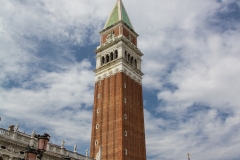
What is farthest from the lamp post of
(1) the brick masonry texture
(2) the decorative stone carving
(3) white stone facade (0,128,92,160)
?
(2) the decorative stone carving

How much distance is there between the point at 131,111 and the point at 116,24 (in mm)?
22406

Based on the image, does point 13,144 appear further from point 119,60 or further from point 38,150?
point 119,60

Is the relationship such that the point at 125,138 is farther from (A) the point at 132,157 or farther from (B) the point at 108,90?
(B) the point at 108,90

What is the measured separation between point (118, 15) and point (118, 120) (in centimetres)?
2814

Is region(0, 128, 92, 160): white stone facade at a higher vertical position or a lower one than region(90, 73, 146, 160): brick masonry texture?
lower

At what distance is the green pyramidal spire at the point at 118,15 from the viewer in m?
68.2

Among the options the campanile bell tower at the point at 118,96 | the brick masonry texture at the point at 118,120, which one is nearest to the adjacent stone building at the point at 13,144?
the brick masonry texture at the point at 118,120

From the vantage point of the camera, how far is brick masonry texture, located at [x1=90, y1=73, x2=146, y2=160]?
53175mm

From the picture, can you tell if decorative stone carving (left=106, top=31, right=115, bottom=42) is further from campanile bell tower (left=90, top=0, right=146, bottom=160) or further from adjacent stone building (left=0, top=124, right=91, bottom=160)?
adjacent stone building (left=0, top=124, right=91, bottom=160)

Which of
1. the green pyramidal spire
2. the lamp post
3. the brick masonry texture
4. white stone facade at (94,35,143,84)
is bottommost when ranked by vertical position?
the lamp post

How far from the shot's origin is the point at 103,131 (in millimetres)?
56250

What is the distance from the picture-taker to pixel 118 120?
180ft

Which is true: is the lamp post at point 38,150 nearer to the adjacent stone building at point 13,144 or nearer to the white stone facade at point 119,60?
the adjacent stone building at point 13,144

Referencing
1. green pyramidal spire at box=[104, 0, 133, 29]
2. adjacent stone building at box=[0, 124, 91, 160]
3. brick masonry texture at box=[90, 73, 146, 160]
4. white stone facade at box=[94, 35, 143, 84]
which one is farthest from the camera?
green pyramidal spire at box=[104, 0, 133, 29]
